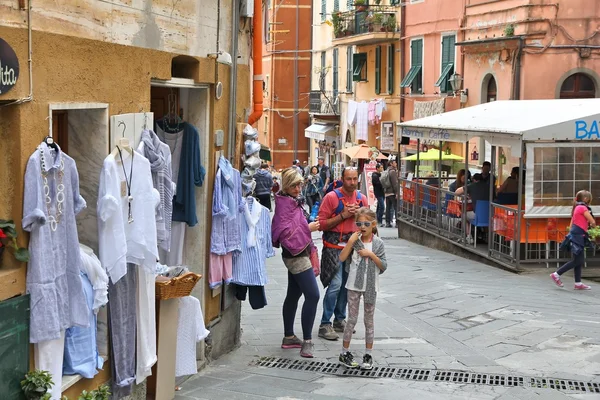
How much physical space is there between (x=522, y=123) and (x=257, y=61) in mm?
6237

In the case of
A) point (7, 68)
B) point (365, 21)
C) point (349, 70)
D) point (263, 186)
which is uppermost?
point (365, 21)

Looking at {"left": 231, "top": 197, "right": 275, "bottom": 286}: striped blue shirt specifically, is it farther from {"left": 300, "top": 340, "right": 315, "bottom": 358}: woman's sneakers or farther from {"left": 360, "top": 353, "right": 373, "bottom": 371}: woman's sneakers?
{"left": 360, "top": 353, "right": 373, "bottom": 371}: woman's sneakers

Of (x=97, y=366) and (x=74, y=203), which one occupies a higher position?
(x=74, y=203)

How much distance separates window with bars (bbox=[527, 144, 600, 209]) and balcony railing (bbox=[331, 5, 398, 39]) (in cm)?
2283

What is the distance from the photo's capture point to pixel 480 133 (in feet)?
57.7

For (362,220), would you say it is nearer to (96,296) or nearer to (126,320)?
(126,320)

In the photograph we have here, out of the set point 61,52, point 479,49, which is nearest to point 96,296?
point 61,52

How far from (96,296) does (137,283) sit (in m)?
1.02

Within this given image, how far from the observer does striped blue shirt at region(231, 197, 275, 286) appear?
1027 centimetres

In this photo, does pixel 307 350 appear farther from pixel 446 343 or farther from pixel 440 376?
pixel 446 343

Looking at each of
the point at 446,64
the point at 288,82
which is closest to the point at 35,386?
the point at 446,64

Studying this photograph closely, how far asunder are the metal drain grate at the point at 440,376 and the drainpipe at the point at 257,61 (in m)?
3.04

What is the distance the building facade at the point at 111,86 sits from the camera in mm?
6070

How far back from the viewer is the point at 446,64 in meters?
33.4
